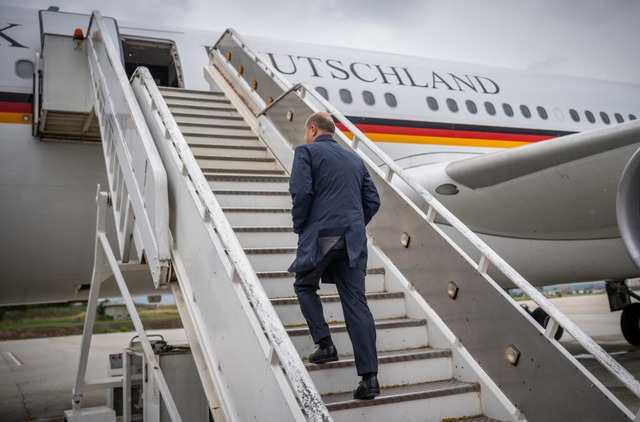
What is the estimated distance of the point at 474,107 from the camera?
9.47 metres

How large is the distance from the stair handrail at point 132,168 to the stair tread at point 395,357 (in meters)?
1.36

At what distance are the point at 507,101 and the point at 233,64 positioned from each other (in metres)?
4.52

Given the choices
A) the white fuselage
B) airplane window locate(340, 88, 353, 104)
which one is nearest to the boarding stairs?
the white fuselage

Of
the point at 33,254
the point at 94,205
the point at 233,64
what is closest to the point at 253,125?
the point at 233,64

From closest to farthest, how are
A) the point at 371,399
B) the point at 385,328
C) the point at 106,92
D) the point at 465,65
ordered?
the point at 371,399 → the point at 385,328 → the point at 106,92 → the point at 465,65

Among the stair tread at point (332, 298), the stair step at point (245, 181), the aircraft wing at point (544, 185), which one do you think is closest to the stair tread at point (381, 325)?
the stair tread at point (332, 298)

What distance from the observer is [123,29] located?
801 cm

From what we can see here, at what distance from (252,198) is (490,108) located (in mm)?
5655

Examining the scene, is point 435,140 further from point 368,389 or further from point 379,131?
point 368,389

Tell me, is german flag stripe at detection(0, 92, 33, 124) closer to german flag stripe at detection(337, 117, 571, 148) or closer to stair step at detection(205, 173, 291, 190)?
stair step at detection(205, 173, 291, 190)

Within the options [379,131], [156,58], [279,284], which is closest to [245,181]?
[279,284]

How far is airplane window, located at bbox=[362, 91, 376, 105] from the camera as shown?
8641 mm

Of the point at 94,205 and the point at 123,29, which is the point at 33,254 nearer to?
the point at 94,205

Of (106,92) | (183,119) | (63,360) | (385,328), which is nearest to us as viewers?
(385,328)
